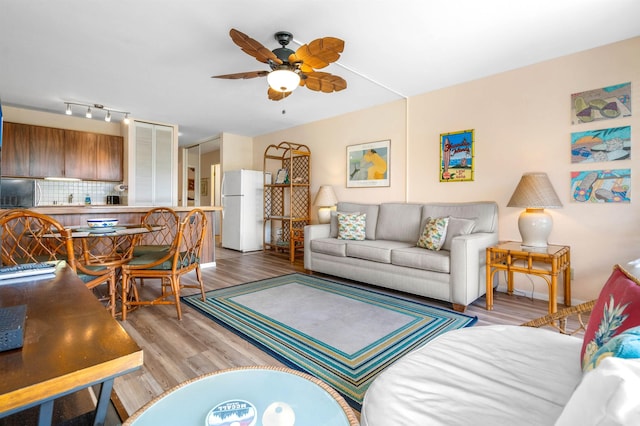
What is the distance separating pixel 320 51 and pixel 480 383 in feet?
7.27

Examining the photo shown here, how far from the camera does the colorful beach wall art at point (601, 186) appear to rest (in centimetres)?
268

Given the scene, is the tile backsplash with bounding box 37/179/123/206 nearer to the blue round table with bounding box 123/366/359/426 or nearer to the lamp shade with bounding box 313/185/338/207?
the lamp shade with bounding box 313/185/338/207

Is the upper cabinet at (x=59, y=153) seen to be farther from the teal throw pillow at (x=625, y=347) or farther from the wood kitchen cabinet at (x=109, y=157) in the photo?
the teal throw pillow at (x=625, y=347)

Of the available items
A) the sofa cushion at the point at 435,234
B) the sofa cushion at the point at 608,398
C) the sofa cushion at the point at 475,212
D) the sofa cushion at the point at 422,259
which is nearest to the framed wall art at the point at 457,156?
the sofa cushion at the point at 475,212

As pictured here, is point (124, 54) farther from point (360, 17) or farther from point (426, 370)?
point (426, 370)

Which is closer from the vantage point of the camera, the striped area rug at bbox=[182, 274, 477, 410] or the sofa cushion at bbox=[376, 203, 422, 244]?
the striped area rug at bbox=[182, 274, 477, 410]

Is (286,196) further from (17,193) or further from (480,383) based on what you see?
(480,383)

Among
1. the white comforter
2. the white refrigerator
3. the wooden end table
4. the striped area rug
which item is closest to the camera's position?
the white comforter

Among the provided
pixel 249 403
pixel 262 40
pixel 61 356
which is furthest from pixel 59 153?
pixel 249 403

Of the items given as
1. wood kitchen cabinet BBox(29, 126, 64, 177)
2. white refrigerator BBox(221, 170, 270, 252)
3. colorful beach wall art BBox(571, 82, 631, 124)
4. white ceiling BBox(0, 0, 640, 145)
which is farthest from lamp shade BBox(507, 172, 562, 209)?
wood kitchen cabinet BBox(29, 126, 64, 177)

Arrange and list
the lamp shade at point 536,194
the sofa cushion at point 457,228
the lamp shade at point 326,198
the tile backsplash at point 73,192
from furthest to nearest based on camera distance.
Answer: the tile backsplash at point 73,192 → the lamp shade at point 326,198 → the sofa cushion at point 457,228 → the lamp shade at point 536,194

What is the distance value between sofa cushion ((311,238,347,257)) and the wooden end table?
156 cm

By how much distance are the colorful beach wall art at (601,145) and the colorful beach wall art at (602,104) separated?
0.12 metres

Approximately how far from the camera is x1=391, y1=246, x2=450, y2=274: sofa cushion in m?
2.90
